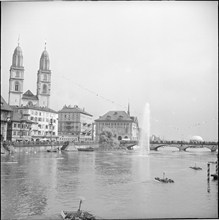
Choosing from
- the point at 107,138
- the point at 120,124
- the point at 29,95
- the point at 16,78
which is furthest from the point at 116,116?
the point at 16,78

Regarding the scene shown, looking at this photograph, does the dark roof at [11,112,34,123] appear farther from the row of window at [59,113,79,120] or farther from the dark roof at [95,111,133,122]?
the dark roof at [95,111,133,122]

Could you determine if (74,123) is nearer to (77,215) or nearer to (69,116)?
(69,116)

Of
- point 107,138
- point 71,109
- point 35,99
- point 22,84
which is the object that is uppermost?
point 22,84

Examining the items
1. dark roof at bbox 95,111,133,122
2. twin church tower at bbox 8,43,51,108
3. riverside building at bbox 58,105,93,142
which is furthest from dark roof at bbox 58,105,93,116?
dark roof at bbox 95,111,133,122

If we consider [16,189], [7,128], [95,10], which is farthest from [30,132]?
[95,10]

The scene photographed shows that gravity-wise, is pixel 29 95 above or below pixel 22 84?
below

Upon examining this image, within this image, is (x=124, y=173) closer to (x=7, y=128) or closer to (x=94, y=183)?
(x=94, y=183)
